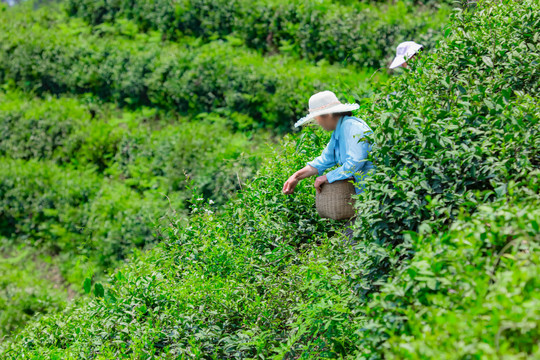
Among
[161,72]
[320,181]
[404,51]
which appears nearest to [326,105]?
[320,181]

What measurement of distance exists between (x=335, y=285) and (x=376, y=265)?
0.51 meters

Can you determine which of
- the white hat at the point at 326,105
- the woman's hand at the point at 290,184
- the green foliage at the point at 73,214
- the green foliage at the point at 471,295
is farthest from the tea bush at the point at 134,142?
the green foliage at the point at 471,295

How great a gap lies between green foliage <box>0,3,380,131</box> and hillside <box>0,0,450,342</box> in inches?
1.4

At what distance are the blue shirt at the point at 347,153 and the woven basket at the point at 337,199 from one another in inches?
3.1

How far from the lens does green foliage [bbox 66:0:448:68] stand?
9.14 m

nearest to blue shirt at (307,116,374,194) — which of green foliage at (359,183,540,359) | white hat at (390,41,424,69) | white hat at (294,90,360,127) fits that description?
white hat at (294,90,360,127)

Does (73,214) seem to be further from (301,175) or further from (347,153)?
(347,153)

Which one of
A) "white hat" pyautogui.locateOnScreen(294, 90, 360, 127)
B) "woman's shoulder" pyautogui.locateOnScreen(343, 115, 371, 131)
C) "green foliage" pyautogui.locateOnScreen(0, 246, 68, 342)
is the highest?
"white hat" pyautogui.locateOnScreen(294, 90, 360, 127)

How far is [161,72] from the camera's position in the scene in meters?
10.5

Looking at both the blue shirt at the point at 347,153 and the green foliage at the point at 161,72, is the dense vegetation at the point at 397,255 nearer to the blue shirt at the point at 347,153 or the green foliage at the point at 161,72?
the blue shirt at the point at 347,153

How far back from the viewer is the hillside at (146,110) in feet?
26.3

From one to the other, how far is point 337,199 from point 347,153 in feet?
1.45

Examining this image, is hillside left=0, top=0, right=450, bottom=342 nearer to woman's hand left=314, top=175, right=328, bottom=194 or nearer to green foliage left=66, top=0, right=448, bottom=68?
green foliage left=66, top=0, right=448, bottom=68

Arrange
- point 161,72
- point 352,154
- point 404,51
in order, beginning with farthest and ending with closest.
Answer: point 161,72 → point 404,51 → point 352,154
